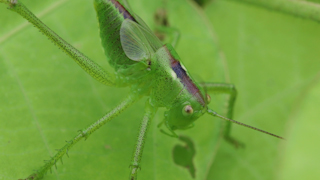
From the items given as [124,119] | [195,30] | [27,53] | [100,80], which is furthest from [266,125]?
[27,53]

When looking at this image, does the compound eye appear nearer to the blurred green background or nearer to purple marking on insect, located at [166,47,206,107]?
purple marking on insect, located at [166,47,206,107]

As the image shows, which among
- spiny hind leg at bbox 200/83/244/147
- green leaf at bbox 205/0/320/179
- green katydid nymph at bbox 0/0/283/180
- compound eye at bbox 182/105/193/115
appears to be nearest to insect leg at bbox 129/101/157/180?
green katydid nymph at bbox 0/0/283/180

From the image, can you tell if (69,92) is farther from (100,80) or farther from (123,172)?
(123,172)

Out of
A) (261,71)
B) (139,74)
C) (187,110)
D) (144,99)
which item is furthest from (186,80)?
(261,71)

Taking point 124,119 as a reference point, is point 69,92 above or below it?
above

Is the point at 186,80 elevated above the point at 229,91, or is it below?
above

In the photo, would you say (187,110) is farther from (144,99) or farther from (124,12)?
(124,12)

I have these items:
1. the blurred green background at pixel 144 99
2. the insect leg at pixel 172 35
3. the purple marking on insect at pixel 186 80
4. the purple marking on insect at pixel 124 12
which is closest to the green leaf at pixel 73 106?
the blurred green background at pixel 144 99
